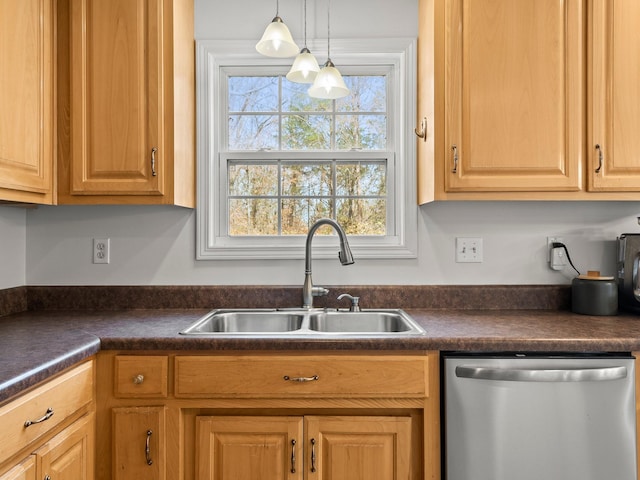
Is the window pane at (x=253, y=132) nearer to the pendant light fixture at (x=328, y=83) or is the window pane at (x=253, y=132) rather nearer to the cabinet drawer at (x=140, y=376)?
the pendant light fixture at (x=328, y=83)

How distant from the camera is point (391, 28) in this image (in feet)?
6.82

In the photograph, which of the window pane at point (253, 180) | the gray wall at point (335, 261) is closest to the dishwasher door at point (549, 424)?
the gray wall at point (335, 261)

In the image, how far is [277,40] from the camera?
5.43 feet

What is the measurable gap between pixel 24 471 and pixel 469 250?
180 cm

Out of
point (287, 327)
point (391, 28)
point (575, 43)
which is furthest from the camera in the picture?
point (391, 28)

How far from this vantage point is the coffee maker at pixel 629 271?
6.08 feet

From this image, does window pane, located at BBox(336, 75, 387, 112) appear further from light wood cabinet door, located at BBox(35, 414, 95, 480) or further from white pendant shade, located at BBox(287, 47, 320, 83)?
light wood cabinet door, located at BBox(35, 414, 95, 480)

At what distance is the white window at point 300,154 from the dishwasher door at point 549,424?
0.87 meters

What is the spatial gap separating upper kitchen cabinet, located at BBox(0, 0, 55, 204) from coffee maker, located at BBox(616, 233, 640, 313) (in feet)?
7.88

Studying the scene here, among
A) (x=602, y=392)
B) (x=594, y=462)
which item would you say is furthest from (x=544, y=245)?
(x=594, y=462)

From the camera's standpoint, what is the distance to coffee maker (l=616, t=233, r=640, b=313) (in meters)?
1.85

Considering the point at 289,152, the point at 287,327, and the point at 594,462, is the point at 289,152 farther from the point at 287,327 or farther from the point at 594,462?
the point at 594,462

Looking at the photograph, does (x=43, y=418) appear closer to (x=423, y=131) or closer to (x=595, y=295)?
(x=423, y=131)

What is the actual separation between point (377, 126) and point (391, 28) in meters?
0.45
